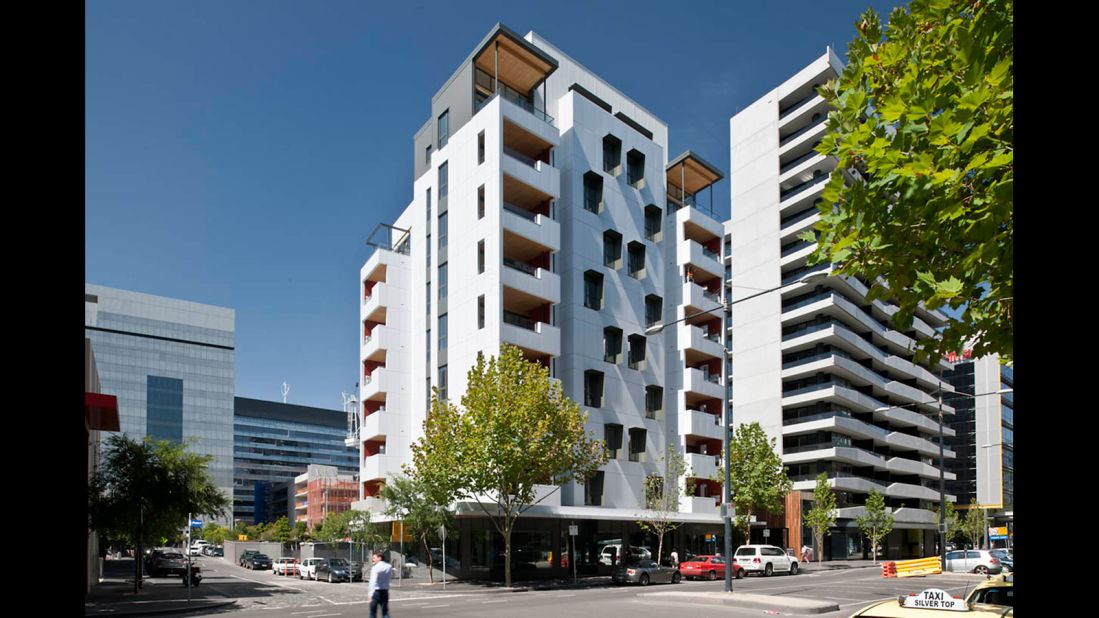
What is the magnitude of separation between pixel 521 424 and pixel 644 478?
15136mm

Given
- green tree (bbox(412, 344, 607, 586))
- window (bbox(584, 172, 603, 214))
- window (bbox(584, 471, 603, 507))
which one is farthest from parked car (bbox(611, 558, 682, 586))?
window (bbox(584, 172, 603, 214))

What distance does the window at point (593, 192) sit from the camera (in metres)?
48.3

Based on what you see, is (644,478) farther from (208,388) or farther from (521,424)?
(208,388)

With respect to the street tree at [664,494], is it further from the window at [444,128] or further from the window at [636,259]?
the window at [444,128]

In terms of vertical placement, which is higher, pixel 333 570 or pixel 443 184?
pixel 443 184

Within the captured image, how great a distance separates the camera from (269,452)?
189250mm

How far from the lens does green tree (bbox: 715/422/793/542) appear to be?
54531 mm

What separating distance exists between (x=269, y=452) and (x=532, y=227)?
164 m

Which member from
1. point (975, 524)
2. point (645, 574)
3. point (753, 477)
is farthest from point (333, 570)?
point (975, 524)

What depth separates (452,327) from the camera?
147 feet

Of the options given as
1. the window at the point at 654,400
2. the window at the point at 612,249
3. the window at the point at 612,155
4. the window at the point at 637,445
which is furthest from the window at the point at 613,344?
the window at the point at 612,155

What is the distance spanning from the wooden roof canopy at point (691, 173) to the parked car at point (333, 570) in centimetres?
3336

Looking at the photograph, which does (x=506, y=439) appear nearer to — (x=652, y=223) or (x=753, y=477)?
(x=652, y=223)

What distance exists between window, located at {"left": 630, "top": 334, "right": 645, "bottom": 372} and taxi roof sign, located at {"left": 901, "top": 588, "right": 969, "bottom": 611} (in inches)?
1591
